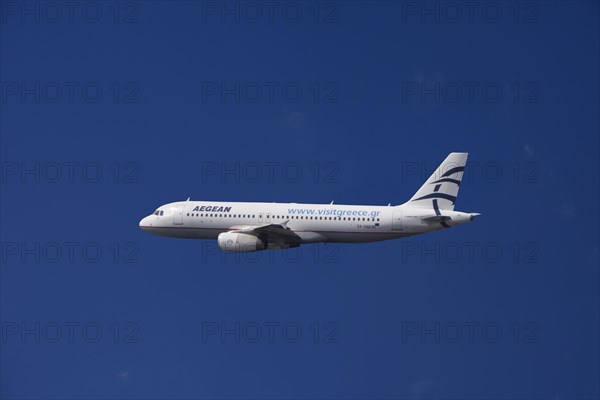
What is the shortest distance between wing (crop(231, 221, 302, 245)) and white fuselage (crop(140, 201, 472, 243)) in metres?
0.36

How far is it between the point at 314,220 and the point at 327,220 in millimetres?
1133

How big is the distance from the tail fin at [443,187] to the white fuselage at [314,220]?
2.94ft

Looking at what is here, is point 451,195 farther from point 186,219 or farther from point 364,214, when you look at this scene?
point 186,219

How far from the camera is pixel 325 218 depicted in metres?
79.6

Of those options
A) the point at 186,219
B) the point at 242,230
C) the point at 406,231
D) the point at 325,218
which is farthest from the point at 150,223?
the point at 406,231

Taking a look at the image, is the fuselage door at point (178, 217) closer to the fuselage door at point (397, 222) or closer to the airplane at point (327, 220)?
the airplane at point (327, 220)

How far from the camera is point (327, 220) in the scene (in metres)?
79.4

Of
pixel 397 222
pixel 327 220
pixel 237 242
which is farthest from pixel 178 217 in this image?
pixel 397 222

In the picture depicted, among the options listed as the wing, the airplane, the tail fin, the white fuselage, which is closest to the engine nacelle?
the airplane

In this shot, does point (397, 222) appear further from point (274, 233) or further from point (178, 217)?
point (178, 217)

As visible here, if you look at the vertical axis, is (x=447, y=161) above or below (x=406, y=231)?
above

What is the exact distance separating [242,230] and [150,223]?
390 inches

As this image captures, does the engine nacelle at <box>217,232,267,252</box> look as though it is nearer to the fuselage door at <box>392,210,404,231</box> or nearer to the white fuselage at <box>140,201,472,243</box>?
the white fuselage at <box>140,201,472,243</box>

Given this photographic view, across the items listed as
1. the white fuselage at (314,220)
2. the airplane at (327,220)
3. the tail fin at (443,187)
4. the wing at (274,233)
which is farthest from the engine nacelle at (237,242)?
the tail fin at (443,187)
